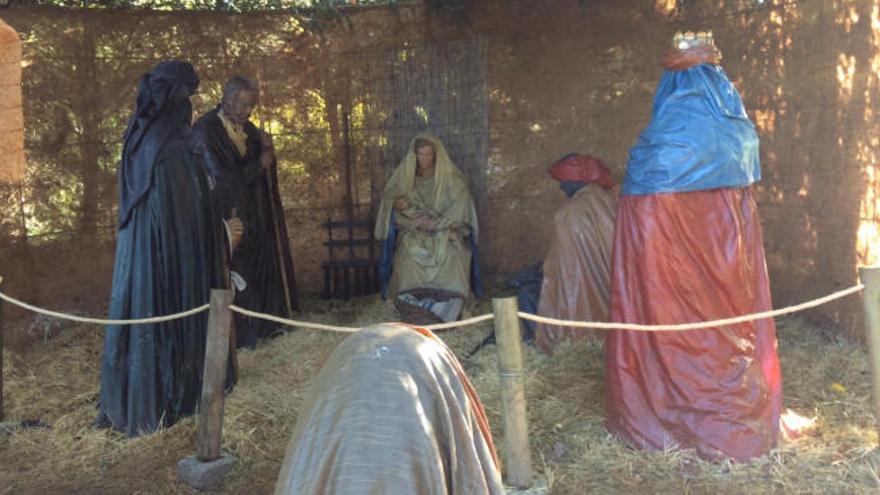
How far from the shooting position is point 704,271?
4.22m

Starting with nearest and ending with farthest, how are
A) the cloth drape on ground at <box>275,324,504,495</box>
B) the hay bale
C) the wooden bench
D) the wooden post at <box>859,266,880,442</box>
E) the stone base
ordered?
the cloth drape on ground at <box>275,324,504,495</box> → the wooden post at <box>859,266,880,442</box> → the stone base → the hay bale → the wooden bench

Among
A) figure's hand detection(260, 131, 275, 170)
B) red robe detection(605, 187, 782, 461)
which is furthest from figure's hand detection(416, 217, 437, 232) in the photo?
red robe detection(605, 187, 782, 461)

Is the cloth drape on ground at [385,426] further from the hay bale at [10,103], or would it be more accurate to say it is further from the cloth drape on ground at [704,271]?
the hay bale at [10,103]

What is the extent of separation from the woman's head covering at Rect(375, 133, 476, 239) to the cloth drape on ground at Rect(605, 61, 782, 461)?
3.53 metres

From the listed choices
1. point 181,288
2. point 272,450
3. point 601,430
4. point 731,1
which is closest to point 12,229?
point 181,288

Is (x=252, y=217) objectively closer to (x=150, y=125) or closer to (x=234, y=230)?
(x=234, y=230)

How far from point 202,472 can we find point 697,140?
3209 millimetres

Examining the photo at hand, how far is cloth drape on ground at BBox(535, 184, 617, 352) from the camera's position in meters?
6.02

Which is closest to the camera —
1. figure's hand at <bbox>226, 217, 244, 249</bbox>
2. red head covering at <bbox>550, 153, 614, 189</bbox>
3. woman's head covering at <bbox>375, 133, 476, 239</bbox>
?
figure's hand at <bbox>226, 217, 244, 249</bbox>

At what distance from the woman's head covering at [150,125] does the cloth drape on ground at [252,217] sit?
1379mm

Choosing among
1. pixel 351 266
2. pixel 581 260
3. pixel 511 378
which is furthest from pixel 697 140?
pixel 351 266

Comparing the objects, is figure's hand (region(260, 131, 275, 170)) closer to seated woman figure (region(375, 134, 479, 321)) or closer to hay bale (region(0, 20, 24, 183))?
seated woman figure (region(375, 134, 479, 321))

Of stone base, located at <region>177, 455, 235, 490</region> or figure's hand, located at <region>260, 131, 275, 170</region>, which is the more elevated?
figure's hand, located at <region>260, 131, 275, 170</region>

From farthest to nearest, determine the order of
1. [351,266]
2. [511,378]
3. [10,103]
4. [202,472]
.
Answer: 1. [351,266]
2. [10,103]
3. [202,472]
4. [511,378]
